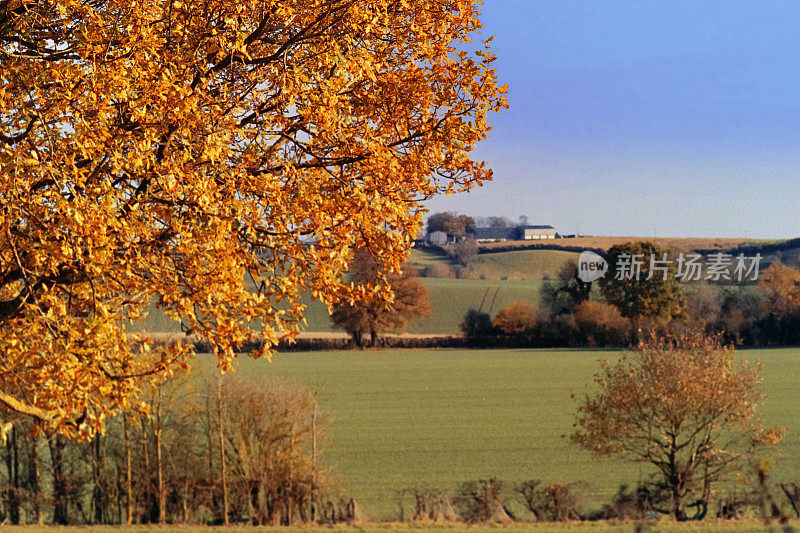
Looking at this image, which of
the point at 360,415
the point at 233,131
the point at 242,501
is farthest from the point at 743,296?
→ the point at 233,131

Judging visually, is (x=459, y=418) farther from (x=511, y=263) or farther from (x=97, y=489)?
(x=511, y=263)

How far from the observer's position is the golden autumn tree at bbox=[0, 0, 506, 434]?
26.4ft

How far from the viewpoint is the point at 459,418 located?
131ft

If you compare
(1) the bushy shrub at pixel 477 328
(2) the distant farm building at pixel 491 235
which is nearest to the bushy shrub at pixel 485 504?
(1) the bushy shrub at pixel 477 328

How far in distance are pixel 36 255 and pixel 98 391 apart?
73.6 inches

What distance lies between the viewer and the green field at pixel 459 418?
25969 millimetres

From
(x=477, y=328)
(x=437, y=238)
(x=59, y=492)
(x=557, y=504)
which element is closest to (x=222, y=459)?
(x=59, y=492)

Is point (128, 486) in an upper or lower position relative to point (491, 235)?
lower

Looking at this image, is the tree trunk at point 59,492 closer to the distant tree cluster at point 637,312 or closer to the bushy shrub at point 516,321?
the distant tree cluster at point 637,312

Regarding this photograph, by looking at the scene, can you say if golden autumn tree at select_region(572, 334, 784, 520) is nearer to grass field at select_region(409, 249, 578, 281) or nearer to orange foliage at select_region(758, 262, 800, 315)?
orange foliage at select_region(758, 262, 800, 315)

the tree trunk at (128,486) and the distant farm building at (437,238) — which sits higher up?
the distant farm building at (437,238)

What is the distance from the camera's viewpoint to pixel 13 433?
22312mm

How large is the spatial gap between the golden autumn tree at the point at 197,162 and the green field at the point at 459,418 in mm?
A: 12412

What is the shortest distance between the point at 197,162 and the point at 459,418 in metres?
32.7
